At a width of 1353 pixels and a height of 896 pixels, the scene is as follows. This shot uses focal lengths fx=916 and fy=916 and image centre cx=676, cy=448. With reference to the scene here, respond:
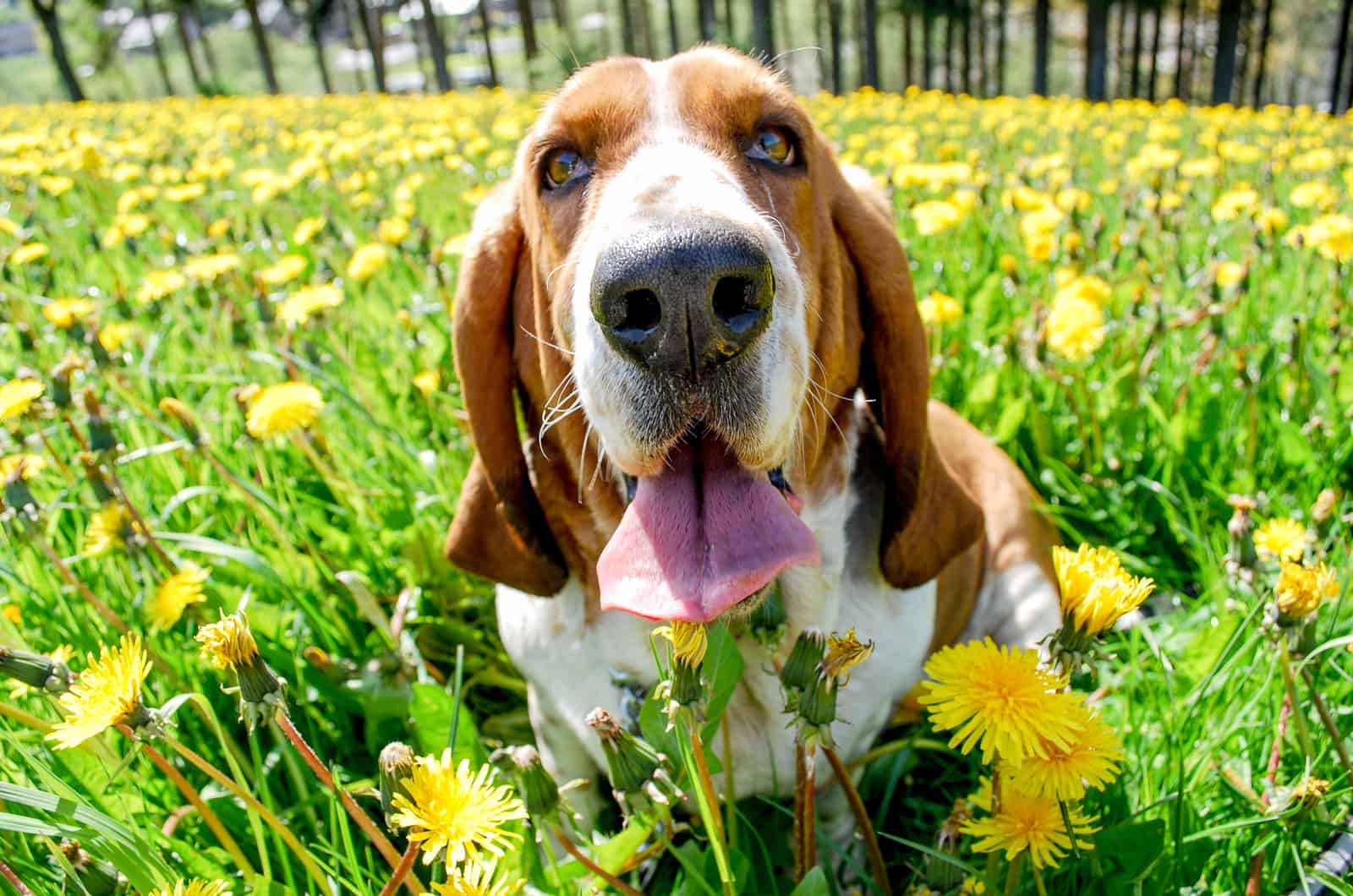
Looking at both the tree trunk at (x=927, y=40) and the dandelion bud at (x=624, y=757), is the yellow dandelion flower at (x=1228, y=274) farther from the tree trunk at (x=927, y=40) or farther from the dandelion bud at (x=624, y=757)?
the tree trunk at (x=927, y=40)

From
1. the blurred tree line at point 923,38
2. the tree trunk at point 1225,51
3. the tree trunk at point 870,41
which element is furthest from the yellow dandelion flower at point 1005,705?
the tree trunk at point 870,41

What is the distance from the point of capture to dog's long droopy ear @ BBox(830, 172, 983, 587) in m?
1.87

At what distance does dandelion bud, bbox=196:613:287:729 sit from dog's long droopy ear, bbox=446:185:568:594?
29.4 inches

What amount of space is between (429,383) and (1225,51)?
28.4 m

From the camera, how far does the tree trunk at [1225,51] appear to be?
23.5 meters

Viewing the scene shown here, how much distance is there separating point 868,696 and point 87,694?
1.39 metres

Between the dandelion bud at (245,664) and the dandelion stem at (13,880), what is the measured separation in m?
0.33

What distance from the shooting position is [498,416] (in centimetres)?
188

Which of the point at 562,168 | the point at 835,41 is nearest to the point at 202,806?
the point at 562,168

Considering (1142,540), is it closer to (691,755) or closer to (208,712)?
(691,755)

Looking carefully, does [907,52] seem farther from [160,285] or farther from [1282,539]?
[1282,539]

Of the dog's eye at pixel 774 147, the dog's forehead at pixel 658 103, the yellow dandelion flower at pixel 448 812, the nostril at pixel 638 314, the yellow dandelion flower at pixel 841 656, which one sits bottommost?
the yellow dandelion flower at pixel 448 812

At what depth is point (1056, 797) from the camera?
116 cm

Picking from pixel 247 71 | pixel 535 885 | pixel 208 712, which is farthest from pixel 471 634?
pixel 247 71
